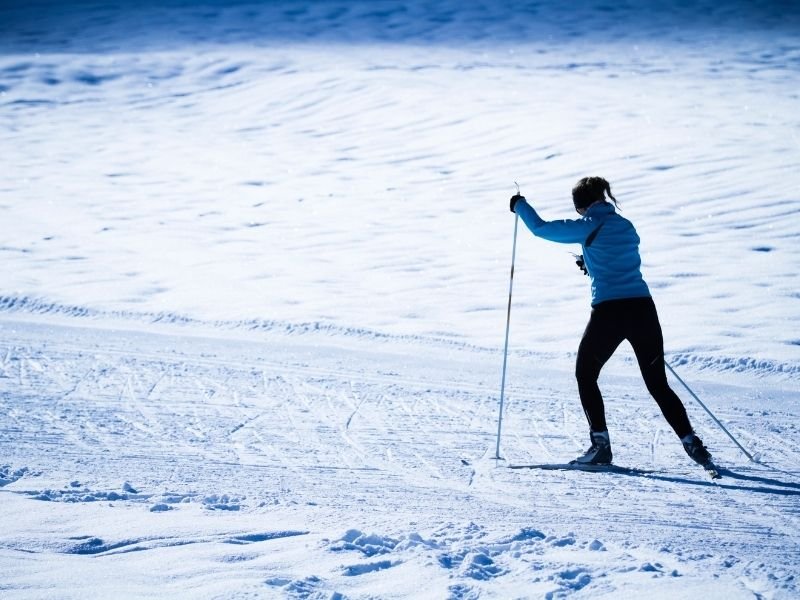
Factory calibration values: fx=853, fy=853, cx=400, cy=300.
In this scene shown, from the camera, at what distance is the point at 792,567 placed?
3.38 metres

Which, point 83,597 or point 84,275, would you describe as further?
point 84,275

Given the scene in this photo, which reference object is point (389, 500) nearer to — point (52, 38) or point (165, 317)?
point (165, 317)

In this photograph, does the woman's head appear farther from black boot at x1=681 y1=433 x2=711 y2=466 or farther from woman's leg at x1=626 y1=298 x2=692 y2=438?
black boot at x1=681 y1=433 x2=711 y2=466

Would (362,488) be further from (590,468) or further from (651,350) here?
(651,350)

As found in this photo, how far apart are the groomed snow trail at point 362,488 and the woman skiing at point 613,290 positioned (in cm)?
53

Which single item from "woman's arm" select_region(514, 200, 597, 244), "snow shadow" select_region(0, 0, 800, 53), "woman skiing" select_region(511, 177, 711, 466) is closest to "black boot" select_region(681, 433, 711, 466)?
"woman skiing" select_region(511, 177, 711, 466)

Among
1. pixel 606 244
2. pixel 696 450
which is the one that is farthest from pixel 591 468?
pixel 606 244

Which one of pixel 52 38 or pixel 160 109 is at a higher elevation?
pixel 52 38

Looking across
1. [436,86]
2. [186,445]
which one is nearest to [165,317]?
[186,445]

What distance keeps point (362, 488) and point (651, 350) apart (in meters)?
1.67

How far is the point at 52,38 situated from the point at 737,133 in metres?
22.4

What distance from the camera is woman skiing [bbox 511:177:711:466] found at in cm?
445

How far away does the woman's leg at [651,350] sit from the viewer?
4465 mm

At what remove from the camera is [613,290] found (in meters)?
4.48
